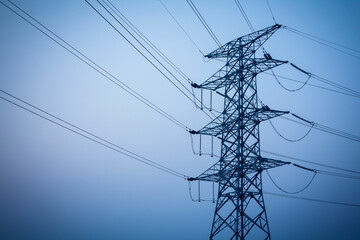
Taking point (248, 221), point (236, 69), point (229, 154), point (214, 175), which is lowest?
point (248, 221)

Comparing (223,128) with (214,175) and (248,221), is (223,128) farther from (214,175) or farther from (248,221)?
(248,221)

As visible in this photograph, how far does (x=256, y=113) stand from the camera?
36.9 feet

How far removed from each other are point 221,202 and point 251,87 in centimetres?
546

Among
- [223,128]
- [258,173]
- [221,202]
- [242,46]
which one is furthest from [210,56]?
[221,202]

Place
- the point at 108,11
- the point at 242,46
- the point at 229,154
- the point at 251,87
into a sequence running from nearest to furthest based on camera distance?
the point at 108,11 < the point at 229,154 < the point at 251,87 < the point at 242,46

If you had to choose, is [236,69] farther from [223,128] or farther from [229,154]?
[229,154]

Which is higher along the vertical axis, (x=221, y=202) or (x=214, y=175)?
(x=214, y=175)

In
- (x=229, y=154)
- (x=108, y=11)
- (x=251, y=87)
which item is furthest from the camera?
(x=251, y=87)

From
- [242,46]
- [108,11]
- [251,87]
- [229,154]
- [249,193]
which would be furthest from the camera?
[242,46]

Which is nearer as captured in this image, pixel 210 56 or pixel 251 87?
pixel 251 87

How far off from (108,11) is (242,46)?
7.61 m

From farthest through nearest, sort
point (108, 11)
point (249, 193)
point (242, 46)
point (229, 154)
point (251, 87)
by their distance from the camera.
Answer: point (242, 46)
point (251, 87)
point (229, 154)
point (249, 193)
point (108, 11)

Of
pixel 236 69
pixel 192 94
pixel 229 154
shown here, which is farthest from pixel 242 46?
pixel 229 154

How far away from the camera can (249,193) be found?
10.4 meters
